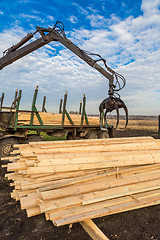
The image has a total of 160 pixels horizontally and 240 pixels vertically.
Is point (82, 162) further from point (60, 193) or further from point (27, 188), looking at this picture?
point (27, 188)

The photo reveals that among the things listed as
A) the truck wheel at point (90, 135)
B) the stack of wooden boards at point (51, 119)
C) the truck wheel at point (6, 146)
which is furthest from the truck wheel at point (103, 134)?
the truck wheel at point (6, 146)

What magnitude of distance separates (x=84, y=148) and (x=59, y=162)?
3.16 feet

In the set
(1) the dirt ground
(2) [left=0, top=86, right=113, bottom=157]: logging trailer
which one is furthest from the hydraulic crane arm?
(1) the dirt ground

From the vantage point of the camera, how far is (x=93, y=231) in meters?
2.87

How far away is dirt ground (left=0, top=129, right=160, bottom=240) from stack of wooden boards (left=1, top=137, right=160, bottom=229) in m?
0.24

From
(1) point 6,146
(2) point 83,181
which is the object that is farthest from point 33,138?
(2) point 83,181

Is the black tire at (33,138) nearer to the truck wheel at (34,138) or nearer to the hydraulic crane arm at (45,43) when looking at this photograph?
the truck wheel at (34,138)

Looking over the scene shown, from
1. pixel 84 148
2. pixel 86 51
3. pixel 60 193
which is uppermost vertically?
pixel 86 51

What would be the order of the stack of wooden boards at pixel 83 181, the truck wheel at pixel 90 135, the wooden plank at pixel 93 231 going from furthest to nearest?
the truck wheel at pixel 90 135
the stack of wooden boards at pixel 83 181
the wooden plank at pixel 93 231

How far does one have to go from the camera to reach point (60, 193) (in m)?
3.36

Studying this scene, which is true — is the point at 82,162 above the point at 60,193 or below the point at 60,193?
above

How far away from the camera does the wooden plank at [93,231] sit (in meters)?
2.75

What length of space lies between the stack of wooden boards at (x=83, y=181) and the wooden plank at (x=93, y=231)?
170 mm

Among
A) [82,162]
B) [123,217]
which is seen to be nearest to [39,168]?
[82,162]
